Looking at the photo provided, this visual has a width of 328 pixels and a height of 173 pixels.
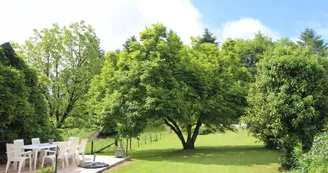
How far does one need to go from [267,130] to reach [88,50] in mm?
16872

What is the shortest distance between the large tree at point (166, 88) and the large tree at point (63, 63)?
138 inches

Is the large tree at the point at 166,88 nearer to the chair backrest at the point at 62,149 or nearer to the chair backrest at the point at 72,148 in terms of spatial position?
the chair backrest at the point at 72,148

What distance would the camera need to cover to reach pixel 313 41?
4547cm

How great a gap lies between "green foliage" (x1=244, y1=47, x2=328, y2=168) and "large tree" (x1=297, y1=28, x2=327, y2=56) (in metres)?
40.7

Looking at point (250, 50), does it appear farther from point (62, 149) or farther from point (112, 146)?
point (62, 149)

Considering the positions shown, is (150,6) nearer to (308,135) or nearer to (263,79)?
(263,79)

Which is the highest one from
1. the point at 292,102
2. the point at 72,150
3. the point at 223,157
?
the point at 292,102

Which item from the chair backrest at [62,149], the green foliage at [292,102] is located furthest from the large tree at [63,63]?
the green foliage at [292,102]

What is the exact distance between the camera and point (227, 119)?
1655 centimetres

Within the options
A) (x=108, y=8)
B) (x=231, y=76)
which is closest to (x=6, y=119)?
(x=108, y=8)

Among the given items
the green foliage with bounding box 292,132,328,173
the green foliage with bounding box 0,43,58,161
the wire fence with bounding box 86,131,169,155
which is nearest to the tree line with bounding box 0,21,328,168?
the green foliage with bounding box 0,43,58,161

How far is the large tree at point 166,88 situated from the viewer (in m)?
14.7

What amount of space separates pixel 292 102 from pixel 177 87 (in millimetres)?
7363

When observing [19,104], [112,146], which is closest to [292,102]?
[19,104]
